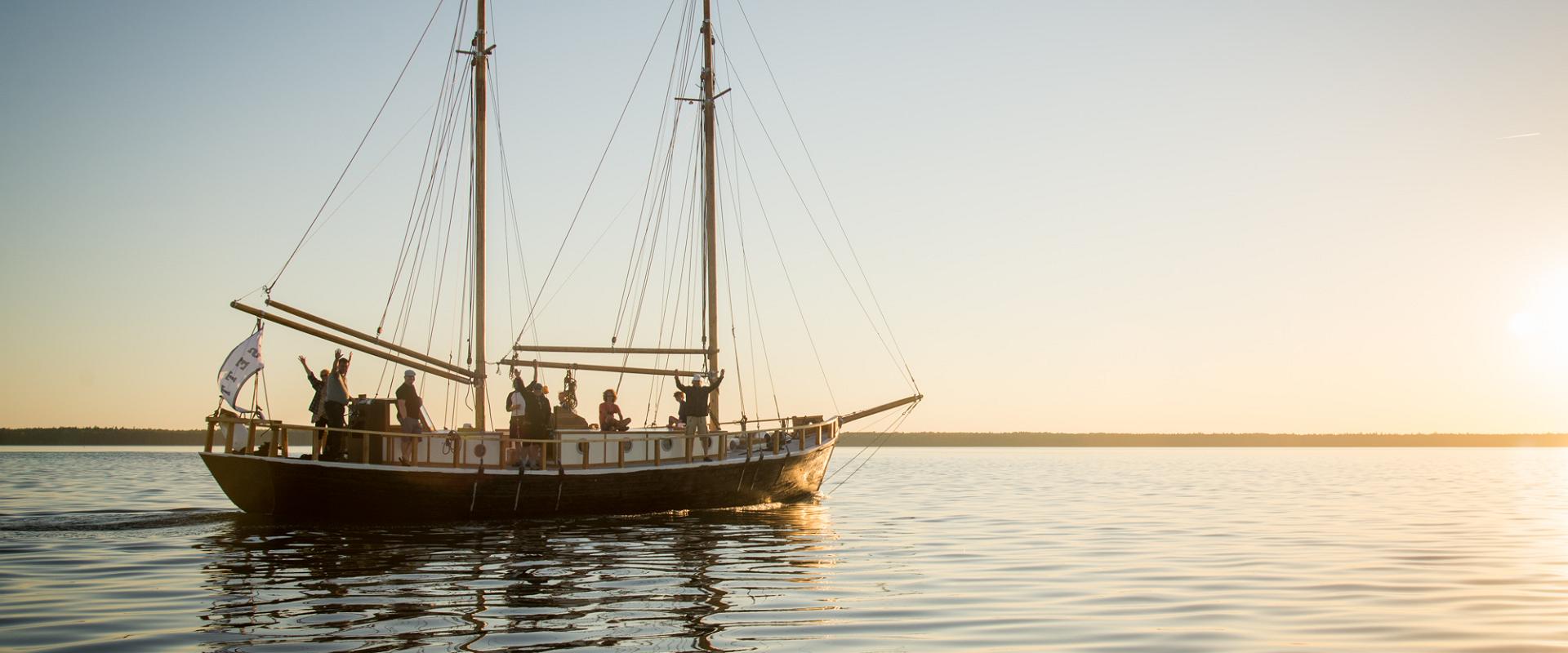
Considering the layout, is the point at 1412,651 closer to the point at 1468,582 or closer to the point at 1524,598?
the point at 1524,598

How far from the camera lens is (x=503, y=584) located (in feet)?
A: 52.2

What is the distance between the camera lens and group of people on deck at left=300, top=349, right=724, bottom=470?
26688 mm

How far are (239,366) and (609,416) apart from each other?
8.68 meters

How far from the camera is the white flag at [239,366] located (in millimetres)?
25922

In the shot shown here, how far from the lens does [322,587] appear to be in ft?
50.6

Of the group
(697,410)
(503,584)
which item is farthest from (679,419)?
(503,584)

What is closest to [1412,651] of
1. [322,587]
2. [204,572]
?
[322,587]

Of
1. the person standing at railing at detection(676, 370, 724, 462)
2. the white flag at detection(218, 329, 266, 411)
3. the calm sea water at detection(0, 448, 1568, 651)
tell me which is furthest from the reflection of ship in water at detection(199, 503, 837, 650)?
the person standing at railing at detection(676, 370, 724, 462)

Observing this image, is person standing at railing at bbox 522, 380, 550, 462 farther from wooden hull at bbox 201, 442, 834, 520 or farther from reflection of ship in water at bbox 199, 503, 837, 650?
reflection of ship in water at bbox 199, 503, 837, 650

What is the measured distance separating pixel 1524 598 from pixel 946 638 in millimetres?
8397

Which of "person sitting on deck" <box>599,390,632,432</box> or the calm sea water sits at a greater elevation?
"person sitting on deck" <box>599,390,632,432</box>

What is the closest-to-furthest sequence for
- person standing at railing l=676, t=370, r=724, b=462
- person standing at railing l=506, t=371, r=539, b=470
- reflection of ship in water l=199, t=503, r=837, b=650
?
reflection of ship in water l=199, t=503, r=837, b=650 < person standing at railing l=506, t=371, r=539, b=470 < person standing at railing l=676, t=370, r=724, b=462

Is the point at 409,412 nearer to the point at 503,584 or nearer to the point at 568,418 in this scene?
the point at 568,418

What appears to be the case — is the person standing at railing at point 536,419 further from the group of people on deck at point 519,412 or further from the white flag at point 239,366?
the white flag at point 239,366
